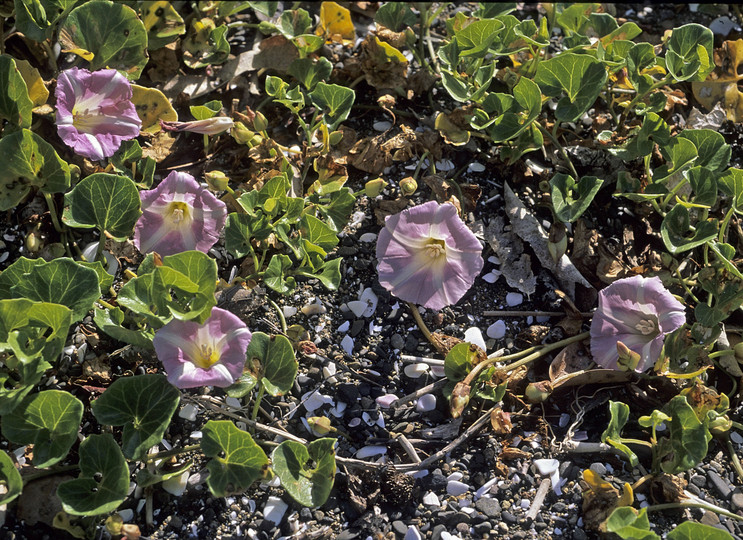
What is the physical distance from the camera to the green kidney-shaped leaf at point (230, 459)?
64.1 inches

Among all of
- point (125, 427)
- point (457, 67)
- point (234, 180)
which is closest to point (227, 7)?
point (234, 180)

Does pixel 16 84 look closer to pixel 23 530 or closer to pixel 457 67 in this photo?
pixel 23 530

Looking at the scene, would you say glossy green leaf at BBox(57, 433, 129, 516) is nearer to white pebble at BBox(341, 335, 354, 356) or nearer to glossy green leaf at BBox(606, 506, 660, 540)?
white pebble at BBox(341, 335, 354, 356)

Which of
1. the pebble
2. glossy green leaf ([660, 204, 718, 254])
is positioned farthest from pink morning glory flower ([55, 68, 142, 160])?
the pebble

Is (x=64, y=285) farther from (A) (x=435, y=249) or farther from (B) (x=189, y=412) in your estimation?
(A) (x=435, y=249)

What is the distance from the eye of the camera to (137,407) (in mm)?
1676

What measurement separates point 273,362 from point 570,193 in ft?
3.08

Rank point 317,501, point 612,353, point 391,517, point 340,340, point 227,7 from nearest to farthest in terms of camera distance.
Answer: point 317,501, point 391,517, point 612,353, point 340,340, point 227,7

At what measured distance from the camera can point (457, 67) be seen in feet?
7.51

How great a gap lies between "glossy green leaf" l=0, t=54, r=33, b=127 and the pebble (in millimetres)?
1939

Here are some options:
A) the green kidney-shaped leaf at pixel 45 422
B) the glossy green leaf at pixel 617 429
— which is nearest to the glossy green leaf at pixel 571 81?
the glossy green leaf at pixel 617 429

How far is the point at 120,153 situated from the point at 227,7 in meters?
0.68

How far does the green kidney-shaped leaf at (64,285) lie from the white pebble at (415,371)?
31.2 inches

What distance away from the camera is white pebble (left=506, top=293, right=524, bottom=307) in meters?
2.12
